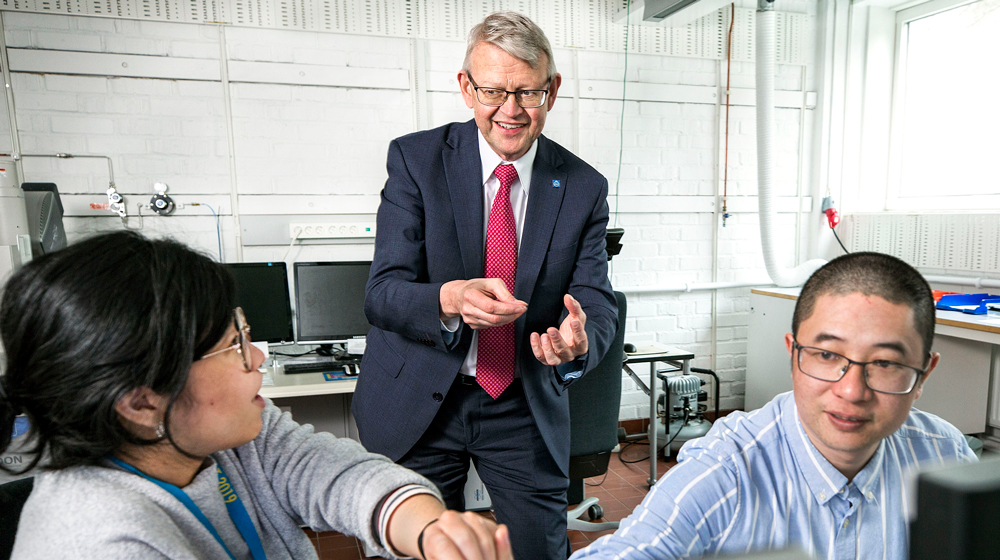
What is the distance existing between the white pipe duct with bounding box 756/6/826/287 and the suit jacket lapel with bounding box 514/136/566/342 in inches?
101

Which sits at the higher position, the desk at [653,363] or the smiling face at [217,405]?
the smiling face at [217,405]

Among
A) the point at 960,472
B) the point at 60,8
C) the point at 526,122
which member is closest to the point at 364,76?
the point at 60,8

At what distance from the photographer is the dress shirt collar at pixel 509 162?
1614mm

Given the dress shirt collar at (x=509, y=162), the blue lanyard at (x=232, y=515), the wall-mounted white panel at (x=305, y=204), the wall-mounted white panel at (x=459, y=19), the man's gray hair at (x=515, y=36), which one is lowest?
the blue lanyard at (x=232, y=515)

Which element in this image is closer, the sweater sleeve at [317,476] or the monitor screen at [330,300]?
the sweater sleeve at [317,476]

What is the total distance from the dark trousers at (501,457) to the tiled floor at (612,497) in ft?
4.16

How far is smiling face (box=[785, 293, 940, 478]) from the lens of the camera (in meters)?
1.01

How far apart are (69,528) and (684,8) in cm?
363

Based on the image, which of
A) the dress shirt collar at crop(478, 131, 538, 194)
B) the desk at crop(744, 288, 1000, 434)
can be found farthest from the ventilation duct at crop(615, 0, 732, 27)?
the dress shirt collar at crop(478, 131, 538, 194)

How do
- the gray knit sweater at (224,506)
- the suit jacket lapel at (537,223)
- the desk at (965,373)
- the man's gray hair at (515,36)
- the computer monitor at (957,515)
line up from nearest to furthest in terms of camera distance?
the computer monitor at (957,515)
the gray knit sweater at (224,506)
the man's gray hair at (515,36)
the suit jacket lapel at (537,223)
the desk at (965,373)

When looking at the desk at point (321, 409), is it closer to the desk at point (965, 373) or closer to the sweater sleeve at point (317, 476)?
the sweater sleeve at point (317, 476)

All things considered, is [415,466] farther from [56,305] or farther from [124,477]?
[56,305]

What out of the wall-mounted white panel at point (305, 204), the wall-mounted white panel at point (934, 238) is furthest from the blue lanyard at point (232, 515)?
the wall-mounted white panel at point (934, 238)

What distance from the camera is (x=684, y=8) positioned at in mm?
3506
